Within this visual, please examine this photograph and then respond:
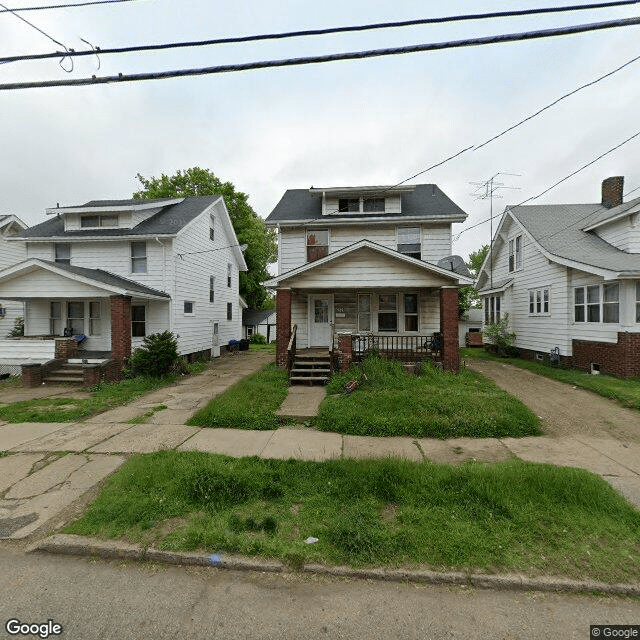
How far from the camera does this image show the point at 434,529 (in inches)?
130

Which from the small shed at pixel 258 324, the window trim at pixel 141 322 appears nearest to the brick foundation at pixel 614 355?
the window trim at pixel 141 322

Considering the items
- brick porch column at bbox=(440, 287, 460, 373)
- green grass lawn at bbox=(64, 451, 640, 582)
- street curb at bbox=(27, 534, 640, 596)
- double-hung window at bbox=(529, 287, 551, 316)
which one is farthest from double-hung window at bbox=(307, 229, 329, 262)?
street curb at bbox=(27, 534, 640, 596)

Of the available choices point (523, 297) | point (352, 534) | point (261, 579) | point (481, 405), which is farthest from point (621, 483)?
point (523, 297)

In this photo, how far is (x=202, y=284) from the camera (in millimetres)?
17500

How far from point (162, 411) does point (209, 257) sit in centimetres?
1214

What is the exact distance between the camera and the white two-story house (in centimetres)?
1115

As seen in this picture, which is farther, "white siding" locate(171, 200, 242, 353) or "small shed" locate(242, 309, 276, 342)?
"small shed" locate(242, 309, 276, 342)

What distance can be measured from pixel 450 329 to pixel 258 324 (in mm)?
27243

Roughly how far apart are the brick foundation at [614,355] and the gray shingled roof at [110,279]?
56.3 ft

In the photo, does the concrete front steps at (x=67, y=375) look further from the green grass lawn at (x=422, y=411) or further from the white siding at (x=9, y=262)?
the green grass lawn at (x=422, y=411)

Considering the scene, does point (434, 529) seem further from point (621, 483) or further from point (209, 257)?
point (209, 257)

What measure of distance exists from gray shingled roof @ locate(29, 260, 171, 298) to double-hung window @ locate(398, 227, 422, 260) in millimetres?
10425

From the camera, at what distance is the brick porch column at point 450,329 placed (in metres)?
10.8

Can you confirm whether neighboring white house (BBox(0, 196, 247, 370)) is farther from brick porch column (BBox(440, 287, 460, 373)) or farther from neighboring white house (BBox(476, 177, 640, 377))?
neighboring white house (BBox(476, 177, 640, 377))
